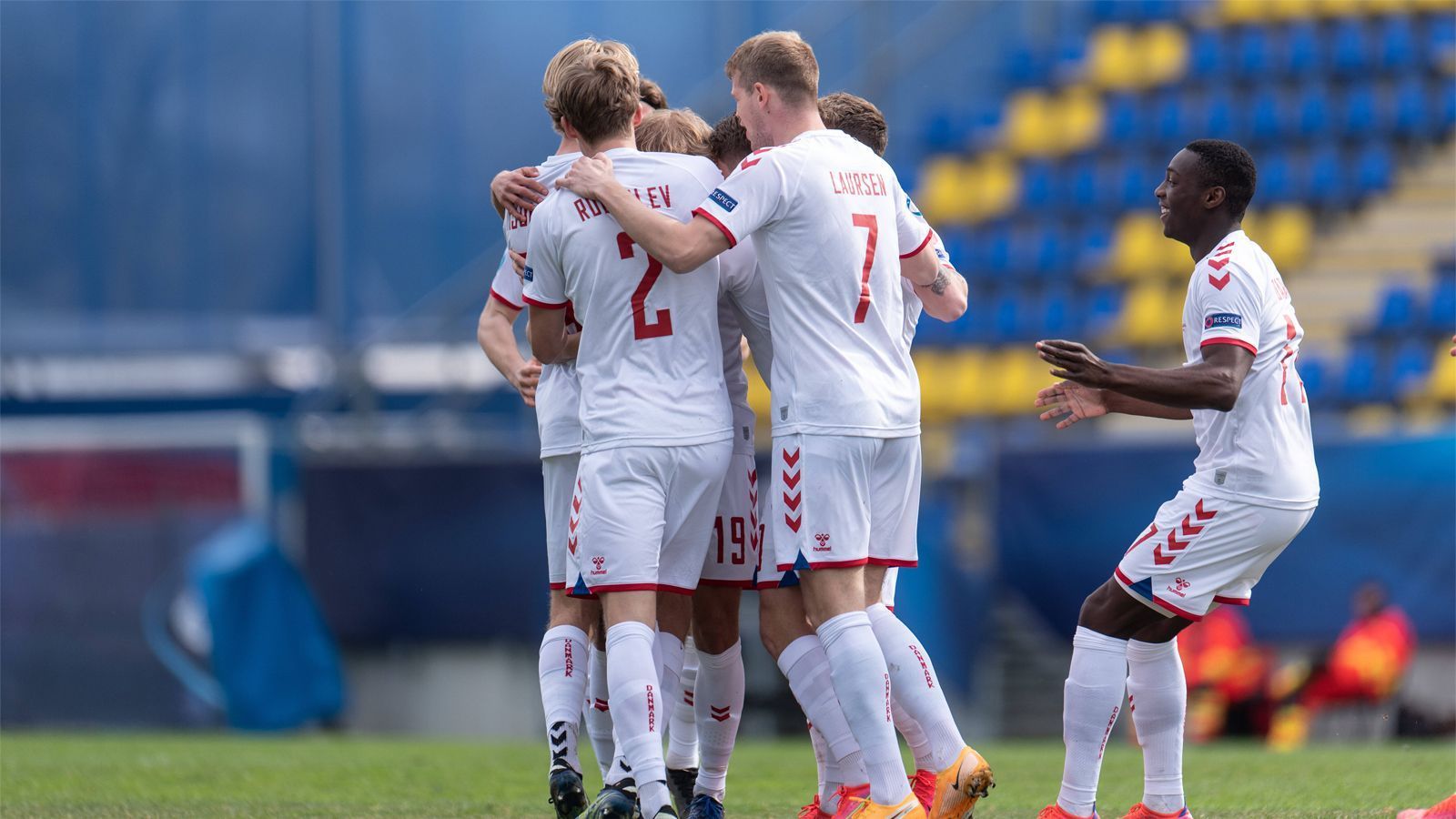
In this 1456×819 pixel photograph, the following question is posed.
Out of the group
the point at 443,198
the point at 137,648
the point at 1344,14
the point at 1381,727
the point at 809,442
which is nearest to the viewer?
the point at 809,442

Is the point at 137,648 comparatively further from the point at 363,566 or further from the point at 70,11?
the point at 70,11

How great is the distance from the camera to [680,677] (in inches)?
231

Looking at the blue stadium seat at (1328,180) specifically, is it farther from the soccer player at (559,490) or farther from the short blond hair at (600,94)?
the short blond hair at (600,94)

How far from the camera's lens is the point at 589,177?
5164mm

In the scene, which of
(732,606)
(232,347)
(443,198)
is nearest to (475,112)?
(443,198)

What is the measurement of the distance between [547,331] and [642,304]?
35 cm

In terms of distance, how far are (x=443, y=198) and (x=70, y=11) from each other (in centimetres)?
450

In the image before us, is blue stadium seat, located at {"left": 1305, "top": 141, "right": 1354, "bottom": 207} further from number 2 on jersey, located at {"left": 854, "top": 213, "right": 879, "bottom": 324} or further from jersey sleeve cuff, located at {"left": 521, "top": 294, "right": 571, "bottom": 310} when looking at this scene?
jersey sleeve cuff, located at {"left": 521, "top": 294, "right": 571, "bottom": 310}

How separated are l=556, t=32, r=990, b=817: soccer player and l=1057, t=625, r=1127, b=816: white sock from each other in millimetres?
337

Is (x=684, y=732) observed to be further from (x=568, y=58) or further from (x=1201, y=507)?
(x=568, y=58)

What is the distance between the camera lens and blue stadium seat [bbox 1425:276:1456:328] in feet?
49.8

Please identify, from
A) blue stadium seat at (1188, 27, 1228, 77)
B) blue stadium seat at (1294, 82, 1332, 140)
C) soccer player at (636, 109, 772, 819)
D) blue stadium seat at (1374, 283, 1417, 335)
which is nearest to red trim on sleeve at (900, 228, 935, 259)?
soccer player at (636, 109, 772, 819)

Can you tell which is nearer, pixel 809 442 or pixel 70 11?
pixel 809 442

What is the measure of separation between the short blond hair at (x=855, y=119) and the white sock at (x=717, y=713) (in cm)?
173
